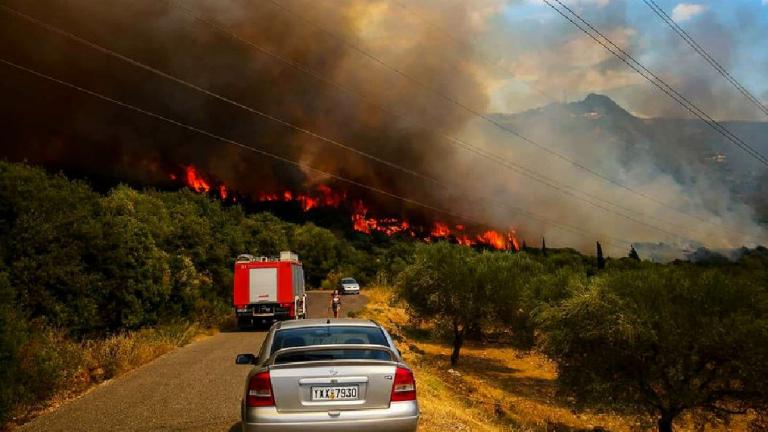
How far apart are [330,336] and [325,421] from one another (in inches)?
59.5

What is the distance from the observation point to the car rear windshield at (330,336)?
7.00 metres

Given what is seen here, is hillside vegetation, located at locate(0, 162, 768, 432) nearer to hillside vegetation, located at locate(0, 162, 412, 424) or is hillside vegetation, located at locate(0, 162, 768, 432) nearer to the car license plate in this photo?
hillside vegetation, located at locate(0, 162, 412, 424)

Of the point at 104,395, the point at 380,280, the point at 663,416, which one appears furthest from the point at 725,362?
the point at 380,280

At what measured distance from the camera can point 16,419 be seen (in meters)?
10.5

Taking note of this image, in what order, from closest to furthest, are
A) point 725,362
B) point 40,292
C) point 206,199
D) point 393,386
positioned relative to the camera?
point 393,386 → point 40,292 → point 725,362 → point 206,199

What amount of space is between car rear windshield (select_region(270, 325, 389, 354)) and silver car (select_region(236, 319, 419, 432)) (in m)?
0.58

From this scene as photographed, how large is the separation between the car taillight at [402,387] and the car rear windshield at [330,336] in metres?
0.75

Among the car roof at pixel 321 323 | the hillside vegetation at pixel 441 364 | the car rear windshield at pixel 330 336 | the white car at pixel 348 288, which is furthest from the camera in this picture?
the white car at pixel 348 288

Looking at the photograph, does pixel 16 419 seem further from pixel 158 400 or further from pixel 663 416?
pixel 663 416

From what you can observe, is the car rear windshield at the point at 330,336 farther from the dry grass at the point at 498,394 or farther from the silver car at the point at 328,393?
the dry grass at the point at 498,394

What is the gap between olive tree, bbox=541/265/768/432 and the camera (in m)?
18.3

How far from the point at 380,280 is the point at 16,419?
2822 inches

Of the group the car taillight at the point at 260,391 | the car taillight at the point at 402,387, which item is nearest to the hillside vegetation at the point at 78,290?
the car taillight at the point at 260,391

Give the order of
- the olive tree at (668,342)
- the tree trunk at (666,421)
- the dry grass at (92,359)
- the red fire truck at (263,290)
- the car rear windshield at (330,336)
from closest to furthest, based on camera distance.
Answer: the car rear windshield at (330,336) → the dry grass at (92,359) → the olive tree at (668,342) → the tree trunk at (666,421) → the red fire truck at (263,290)
